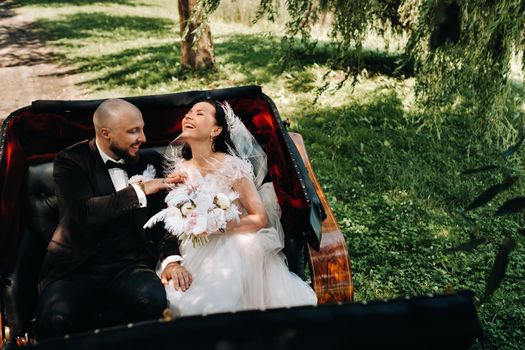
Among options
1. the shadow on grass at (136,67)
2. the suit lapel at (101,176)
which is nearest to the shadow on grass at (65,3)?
the shadow on grass at (136,67)

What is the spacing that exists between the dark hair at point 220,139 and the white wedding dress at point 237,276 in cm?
29

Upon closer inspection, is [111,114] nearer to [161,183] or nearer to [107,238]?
[161,183]

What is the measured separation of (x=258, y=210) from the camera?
9.87 feet

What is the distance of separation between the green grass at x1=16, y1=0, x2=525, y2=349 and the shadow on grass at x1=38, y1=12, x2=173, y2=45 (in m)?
1.94

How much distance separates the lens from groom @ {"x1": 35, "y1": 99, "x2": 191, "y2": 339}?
2600 millimetres

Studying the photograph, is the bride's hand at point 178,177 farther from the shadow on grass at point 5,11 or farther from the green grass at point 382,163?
the shadow on grass at point 5,11

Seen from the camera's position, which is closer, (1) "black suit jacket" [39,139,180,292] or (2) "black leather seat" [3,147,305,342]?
(2) "black leather seat" [3,147,305,342]

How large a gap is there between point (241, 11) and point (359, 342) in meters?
15.1

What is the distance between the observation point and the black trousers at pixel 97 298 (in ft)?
7.99

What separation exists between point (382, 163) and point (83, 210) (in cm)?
388

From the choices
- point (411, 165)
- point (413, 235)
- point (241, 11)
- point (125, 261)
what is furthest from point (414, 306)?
point (241, 11)

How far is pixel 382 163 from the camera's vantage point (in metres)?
5.77

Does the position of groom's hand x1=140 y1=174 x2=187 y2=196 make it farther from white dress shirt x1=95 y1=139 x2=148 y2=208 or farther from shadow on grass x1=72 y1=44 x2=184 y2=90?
shadow on grass x1=72 y1=44 x2=184 y2=90

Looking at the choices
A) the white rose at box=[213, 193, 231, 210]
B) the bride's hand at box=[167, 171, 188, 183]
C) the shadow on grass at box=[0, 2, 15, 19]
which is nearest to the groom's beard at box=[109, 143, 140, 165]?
the bride's hand at box=[167, 171, 188, 183]
